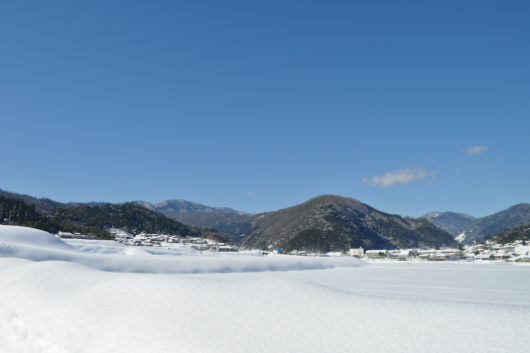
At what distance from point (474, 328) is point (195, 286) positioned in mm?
5918

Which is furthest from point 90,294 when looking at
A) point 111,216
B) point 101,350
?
point 111,216

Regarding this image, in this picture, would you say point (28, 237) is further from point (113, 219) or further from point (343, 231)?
point (343, 231)

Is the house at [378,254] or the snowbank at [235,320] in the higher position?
the snowbank at [235,320]

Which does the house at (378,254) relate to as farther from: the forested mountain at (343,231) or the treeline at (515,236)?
the treeline at (515,236)

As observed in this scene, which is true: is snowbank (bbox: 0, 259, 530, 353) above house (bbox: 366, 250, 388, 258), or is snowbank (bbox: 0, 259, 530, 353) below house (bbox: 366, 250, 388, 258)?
above

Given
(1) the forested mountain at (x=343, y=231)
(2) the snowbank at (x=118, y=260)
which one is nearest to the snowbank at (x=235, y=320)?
(2) the snowbank at (x=118, y=260)

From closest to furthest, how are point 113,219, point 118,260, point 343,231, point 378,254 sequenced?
point 118,260, point 378,254, point 113,219, point 343,231

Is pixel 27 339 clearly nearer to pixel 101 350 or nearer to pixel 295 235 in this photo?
pixel 101 350

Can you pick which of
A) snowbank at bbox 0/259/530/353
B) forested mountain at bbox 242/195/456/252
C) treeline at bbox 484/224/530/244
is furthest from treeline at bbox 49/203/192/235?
treeline at bbox 484/224/530/244

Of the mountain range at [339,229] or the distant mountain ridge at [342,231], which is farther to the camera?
the mountain range at [339,229]

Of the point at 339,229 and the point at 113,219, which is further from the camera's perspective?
the point at 339,229

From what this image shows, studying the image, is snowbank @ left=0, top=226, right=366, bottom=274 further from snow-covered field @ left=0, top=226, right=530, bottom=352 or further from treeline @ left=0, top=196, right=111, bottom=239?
treeline @ left=0, top=196, right=111, bottom=239

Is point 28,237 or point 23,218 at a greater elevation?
point 23,218

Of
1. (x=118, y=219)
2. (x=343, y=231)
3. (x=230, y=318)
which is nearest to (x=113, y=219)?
(x=118, y=219)
